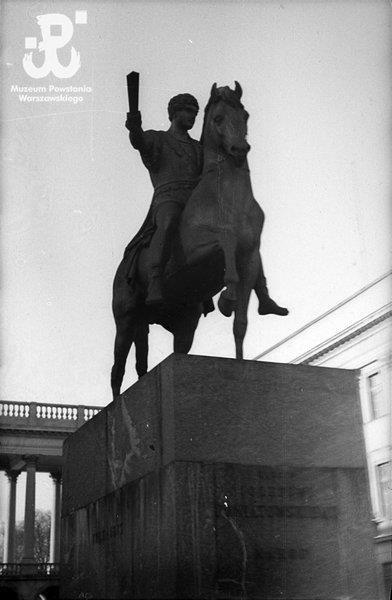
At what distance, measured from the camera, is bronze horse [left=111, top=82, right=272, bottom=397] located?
19.6 feet

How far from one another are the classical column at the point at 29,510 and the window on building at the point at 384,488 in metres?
17.1

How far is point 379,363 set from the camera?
96.2 feet

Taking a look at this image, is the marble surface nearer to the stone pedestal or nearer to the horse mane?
the stone pedestal

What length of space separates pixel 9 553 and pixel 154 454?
38489 mm

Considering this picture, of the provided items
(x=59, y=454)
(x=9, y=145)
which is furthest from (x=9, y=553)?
(x=9, y=145)

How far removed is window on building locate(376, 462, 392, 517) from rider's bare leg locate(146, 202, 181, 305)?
23973mm

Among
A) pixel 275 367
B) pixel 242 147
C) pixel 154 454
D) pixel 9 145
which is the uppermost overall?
pixel 9 145

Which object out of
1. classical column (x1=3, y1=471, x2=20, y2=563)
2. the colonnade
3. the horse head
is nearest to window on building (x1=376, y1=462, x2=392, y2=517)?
the colonnade

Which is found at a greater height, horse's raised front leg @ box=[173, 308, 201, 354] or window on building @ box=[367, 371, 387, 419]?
window on building @ box=[367, 371, 387, 419]

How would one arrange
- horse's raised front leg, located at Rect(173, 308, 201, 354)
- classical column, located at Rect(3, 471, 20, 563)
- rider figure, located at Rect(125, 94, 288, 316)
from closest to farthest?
rider figure, located at Rect(125, 94, 288, 316), horse's raised front leg, located at Rect(173, 308, 201, 354), classical column, located at Rect(3, 471, 20, 563)

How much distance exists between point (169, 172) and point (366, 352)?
956 inches

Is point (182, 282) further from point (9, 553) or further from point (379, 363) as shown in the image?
point (9, 553)

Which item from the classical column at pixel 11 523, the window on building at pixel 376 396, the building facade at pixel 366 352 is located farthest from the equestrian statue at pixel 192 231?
the classical column at pixel 11 523

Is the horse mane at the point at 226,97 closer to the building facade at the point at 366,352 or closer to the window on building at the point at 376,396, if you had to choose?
the building facade at the point at 366,352
